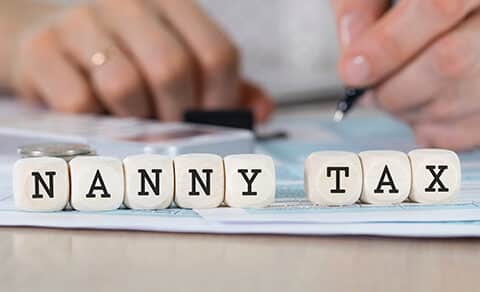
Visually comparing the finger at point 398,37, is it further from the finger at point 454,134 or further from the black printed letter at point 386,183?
the black printed letter at point 386,183

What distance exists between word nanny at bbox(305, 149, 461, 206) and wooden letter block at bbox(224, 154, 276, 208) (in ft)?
0.10

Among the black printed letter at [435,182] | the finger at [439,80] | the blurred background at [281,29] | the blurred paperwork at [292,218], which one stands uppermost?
the blurred background at [281,29]


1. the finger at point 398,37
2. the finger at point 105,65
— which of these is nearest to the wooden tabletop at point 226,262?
the finger at point 398,37

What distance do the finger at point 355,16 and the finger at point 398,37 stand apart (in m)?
0.02

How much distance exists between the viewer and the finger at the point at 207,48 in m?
1.05

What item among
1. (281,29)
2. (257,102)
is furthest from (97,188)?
(281,29)

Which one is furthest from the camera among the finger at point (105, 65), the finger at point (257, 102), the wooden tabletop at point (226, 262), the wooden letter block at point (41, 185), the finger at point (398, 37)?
the finger at point (257, 102)

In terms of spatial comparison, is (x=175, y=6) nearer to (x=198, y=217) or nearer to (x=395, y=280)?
(x=198, y=217)

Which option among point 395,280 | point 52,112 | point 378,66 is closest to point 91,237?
point 395,280

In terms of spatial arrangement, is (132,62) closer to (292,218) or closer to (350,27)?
(350,27)

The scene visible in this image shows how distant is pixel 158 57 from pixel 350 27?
0.32m

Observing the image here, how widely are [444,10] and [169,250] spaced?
15.6 inches

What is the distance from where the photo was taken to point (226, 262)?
0.39 m

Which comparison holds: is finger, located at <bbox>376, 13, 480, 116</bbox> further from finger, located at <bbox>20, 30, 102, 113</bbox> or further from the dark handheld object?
finger, located at <bbox>20, 30, 102, 113</bbox>
